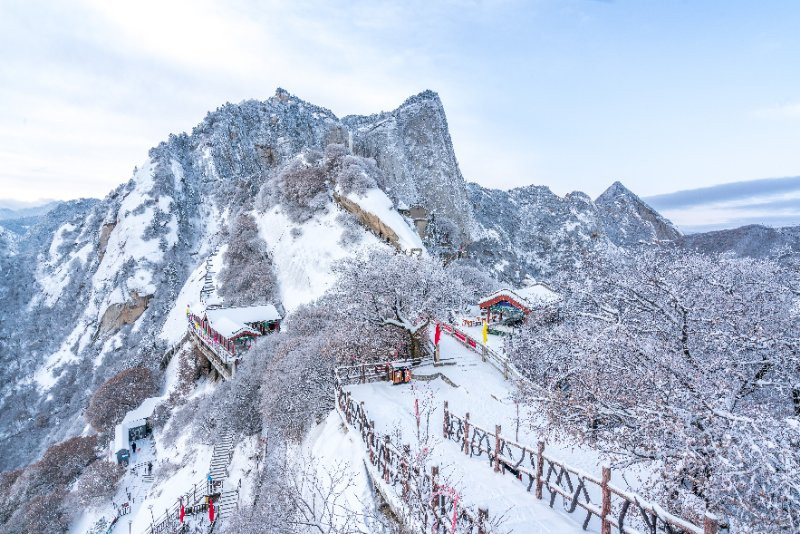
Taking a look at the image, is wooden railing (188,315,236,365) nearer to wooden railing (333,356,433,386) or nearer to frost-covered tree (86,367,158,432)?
frost-covered tree (86,367,158,432)

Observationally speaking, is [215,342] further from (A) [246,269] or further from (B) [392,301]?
(B) [392,301]

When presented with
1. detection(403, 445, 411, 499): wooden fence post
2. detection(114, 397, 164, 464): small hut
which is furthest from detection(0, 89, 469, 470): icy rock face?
detection(403, 445, 411, 499): wooden fence post

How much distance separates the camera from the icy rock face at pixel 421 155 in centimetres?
8512

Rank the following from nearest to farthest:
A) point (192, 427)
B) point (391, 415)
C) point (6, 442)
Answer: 1. point (391, 415)
2. point (192, 427)
3. point (6, 442)

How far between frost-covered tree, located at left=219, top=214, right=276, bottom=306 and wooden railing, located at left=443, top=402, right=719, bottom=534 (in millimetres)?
35511

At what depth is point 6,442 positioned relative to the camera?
50.1 meters

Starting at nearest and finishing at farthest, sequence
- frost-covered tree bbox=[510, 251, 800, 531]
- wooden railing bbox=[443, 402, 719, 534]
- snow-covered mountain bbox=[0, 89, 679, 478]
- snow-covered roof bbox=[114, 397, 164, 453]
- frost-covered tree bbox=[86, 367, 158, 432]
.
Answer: frost-covered tree bbox=[510, 251, 800, 531] < wooden railing bbox=[443, 402, 719, 534] < snow-covered roof bbox=[114, 397, 164, 453] < frost-covered tree bbox=[86, 367, 158, 432] < snow-covered mountain bbox=[0, 89, 679, 478]

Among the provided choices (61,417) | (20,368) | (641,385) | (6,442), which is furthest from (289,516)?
(20,368)

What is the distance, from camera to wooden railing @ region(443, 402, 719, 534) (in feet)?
20.6

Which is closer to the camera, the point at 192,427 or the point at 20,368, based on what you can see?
the point at 192,427

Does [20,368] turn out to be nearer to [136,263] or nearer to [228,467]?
[136,263]

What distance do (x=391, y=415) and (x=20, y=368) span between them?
81.7m

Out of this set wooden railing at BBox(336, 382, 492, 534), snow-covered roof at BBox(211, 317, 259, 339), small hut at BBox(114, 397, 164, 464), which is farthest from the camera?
snow-covered roof at BBox(211, 317, 259, 339)

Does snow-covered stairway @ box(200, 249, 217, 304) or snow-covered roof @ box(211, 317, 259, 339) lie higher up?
snow-covered stairway @ box(200, 249, 217, 304)
